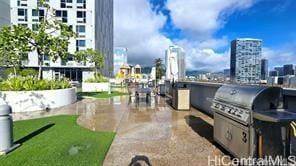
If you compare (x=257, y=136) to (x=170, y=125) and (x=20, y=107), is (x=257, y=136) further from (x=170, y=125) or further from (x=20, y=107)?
(x=20, y=107)

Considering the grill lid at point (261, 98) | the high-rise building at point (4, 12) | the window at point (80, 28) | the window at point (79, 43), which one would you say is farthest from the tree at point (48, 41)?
the high-rise building at point (4, 12)

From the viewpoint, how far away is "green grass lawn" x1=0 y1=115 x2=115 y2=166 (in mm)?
4410

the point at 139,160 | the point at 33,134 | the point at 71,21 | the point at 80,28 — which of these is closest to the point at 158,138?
the point at 139,160

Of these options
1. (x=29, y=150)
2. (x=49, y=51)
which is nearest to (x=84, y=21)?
(x=49, y=51)

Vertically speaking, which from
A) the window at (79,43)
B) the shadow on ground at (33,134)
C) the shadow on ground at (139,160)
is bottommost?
the shadow on ground at (139,160)

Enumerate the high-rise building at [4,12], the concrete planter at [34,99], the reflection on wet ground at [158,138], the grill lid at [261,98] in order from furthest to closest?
1. the high-rise building at [4,12]
2. the concrete planter at [34,99]
3. the reflection on wet ground at [158,138]
4. the grill lid at [261,98]

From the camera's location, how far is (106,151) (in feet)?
16.1

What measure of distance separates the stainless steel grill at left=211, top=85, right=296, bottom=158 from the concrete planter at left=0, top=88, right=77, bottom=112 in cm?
935

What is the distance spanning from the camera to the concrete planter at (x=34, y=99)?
10594 millimetres

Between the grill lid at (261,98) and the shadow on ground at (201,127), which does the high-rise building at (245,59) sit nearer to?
the shadow on ground at (201,127)

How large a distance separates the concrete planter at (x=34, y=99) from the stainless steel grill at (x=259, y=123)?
368 inches

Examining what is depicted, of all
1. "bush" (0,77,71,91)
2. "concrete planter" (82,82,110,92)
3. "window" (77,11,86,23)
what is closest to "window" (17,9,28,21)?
"window" (77,11,86,23)

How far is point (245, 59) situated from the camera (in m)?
9.37

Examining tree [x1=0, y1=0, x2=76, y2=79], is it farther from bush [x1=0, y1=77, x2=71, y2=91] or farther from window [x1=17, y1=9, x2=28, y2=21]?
window [x1=17, y1=9, x2=28, y2=21]
